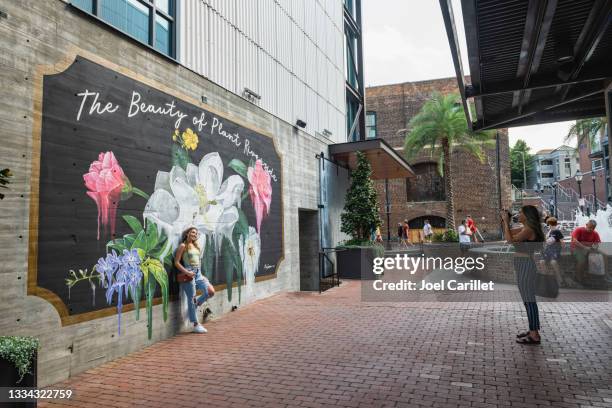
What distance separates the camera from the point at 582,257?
1048 centimetres

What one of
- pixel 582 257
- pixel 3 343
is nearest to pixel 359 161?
pixel 582 257

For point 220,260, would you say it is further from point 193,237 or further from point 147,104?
point 147,104

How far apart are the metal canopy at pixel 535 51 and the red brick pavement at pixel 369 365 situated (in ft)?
13.5

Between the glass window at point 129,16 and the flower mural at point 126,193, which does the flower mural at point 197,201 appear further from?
the glass window at point 129,16

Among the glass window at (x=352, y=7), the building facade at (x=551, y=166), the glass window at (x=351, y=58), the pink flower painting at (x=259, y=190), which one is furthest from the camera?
the building facade at (x=551, y=166)

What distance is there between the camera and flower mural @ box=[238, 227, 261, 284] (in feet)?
31.2

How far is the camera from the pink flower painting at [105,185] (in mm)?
5715

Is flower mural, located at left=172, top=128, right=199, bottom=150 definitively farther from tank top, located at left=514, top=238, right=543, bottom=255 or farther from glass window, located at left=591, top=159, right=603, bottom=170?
glass window, located at left=591, top=159, right=603, bottom=170

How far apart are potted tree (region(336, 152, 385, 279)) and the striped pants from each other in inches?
363

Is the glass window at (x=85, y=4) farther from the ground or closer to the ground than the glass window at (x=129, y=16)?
closer to the ground

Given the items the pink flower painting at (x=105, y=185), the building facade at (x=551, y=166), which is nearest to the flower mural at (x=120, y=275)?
the pink flower painting at (x=105, y=185)

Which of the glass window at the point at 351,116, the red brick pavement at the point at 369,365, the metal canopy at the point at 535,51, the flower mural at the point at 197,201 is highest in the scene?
the glass window at the point at 351,116

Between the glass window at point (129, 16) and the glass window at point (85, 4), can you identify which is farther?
the glass window at point (129, 16)

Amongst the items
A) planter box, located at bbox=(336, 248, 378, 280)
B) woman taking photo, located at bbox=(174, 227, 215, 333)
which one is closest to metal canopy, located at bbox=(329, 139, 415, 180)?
planter box, located at bbox=(336, 248, 378, 280)
